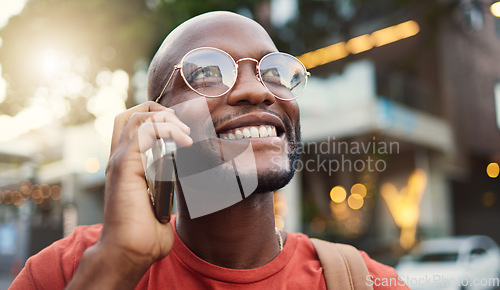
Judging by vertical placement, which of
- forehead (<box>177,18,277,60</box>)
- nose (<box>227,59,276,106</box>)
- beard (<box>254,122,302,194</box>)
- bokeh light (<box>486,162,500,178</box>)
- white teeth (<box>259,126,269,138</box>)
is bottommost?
bokeh light (<box>486,162,500,178</box>)

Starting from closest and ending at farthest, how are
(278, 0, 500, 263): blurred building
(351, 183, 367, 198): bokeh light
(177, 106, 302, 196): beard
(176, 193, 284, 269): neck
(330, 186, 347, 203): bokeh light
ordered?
(177, 106, 302, 196): beard, (176, 193, 284, 269): neck, (278, 0, 500, 263): blurred building, (351, 183, 367, 198): bokeh light, (330, 186, 347, 203): bokeh light

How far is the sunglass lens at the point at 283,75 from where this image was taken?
1.59 metres

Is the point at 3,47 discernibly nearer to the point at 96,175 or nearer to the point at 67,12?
the point at 67,12

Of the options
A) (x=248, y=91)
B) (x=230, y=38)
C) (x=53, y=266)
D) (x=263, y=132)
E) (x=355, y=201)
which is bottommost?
(x=355, y=201)

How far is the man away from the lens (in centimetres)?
142

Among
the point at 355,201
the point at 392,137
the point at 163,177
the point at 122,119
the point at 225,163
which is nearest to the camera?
the point at 163,177

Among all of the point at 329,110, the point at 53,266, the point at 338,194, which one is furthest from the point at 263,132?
the point at 338,194

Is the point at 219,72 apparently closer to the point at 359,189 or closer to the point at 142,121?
the point at 142,121

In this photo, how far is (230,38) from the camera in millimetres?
1618

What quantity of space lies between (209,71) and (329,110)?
13578mm

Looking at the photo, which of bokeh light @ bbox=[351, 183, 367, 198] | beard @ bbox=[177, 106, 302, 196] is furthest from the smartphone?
bokeh light @ bbox=[351, 183, 367, 198]

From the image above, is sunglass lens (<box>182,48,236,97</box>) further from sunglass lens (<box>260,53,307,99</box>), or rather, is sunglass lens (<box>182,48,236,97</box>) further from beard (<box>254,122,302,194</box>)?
beard (<box>254,122,302,194</box>)

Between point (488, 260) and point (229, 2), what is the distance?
703 centimetres

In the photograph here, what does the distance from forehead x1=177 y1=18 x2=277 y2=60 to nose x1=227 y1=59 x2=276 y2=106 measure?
9 cm
